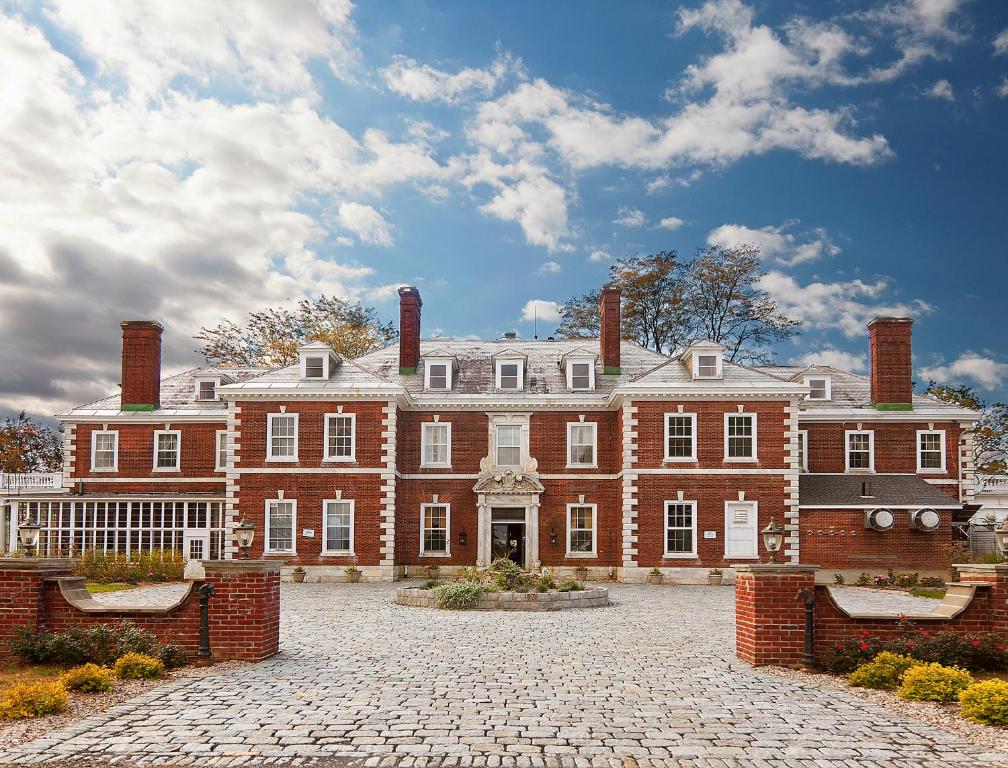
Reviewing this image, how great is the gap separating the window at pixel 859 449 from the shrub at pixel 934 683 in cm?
2665

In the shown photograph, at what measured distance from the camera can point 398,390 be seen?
3312 centimetres

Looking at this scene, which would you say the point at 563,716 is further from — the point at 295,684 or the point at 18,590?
the point at 18,590

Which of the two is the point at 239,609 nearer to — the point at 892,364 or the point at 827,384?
the point at 827,384

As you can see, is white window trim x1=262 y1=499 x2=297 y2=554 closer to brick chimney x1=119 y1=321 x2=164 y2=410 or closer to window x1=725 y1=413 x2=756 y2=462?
brick chimney x1=119 y1=321 x2=164 y2=410

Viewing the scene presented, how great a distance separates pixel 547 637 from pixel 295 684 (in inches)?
234

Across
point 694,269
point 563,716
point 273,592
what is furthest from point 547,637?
point 694,269

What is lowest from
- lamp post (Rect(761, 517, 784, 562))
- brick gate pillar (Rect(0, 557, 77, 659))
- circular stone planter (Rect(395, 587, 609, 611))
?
circular stone planter (Rect(395, 587, 609, 611))

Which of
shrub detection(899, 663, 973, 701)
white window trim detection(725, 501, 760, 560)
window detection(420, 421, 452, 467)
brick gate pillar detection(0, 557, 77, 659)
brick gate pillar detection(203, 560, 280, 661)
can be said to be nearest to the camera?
shrub detection(899, 663, 973, 701)

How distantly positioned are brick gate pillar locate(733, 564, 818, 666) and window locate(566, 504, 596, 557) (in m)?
21.7

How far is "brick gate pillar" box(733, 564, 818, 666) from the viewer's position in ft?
42.5

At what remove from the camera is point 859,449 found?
36.7 m

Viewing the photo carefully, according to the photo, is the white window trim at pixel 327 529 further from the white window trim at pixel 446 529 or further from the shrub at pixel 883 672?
the shrub at pixel 883 672

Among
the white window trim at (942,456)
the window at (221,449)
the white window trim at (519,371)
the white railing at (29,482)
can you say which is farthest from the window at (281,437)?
the white window trim at (942,456)

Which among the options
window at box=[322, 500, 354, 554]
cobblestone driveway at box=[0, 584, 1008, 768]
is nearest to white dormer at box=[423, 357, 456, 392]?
window at box=[322, 500, 354, 554]
